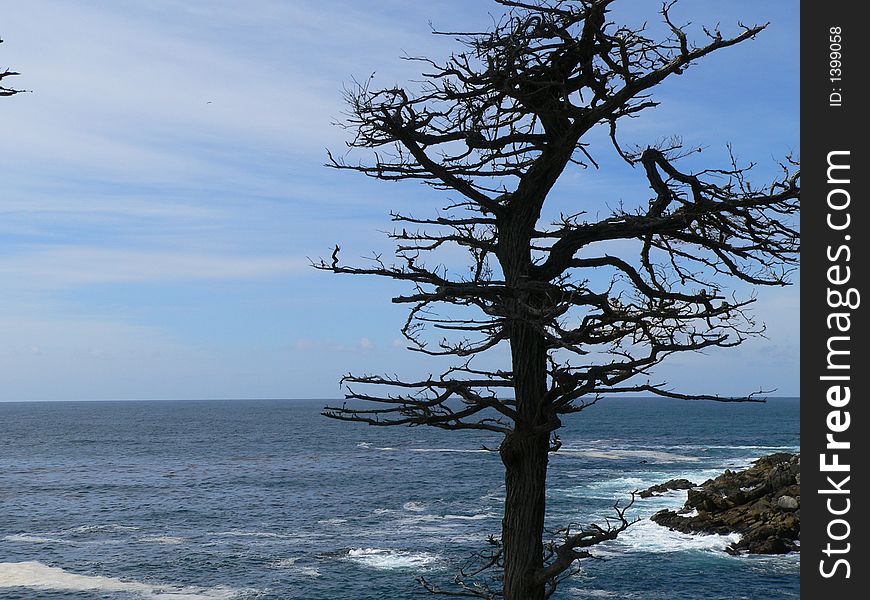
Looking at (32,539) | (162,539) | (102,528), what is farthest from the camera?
(102,528)

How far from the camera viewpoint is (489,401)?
23.8 ft

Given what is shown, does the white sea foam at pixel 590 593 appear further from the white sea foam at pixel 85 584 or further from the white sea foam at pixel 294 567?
the white sea foam at pixel 85 584

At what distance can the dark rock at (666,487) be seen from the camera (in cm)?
5922

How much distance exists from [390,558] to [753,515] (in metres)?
19.5

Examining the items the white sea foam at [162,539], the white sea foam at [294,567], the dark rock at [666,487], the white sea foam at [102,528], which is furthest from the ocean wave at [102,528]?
the dark rock at [666,487]

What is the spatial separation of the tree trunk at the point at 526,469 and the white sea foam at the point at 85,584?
32.2 m

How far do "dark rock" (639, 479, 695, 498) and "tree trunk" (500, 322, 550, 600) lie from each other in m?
53.3

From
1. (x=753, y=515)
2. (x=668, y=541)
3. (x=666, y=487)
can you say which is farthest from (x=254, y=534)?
(x=666, y=487)

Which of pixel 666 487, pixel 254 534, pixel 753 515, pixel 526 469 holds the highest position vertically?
pixel 526 469

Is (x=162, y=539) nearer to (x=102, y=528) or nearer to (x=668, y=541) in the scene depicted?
(x=102, y=528)

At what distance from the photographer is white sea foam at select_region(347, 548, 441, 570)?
40.5m

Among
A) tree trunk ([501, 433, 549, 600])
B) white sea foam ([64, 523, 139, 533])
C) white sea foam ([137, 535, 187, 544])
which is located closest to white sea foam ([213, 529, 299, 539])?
white sea foam ([137, 535, 187, 544])

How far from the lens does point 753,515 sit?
1816 inches
